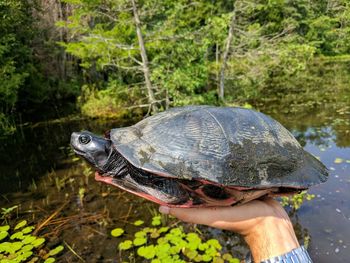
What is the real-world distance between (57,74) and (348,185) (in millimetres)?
11186

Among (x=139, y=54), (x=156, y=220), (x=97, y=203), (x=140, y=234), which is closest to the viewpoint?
(x=140, y=234)

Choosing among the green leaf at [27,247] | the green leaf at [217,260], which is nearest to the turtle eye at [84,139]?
the green leaf at [217,260]

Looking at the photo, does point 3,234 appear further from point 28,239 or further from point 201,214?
point 201,214

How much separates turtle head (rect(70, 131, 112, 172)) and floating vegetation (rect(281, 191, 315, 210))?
10.5 feet

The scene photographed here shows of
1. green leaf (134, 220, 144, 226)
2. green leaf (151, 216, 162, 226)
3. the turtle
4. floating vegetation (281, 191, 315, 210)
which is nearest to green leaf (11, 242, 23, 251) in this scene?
green leaf (134, 220, 144, 226)

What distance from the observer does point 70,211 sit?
429 centimetres

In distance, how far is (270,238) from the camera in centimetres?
167

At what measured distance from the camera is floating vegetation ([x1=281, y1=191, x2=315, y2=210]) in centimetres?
413

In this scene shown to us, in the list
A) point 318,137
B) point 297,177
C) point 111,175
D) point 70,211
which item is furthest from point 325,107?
point 111,175

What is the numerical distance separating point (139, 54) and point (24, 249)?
590 centimetres

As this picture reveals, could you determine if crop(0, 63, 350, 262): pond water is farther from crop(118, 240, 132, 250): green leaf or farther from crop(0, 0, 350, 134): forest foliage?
crop(0, 0, 350, 134): forest foliage

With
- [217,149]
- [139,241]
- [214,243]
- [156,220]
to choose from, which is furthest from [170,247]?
[217,149]

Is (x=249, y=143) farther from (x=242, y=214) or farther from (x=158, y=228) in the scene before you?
(x=158, y=228)

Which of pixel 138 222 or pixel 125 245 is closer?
pixel 125 245
